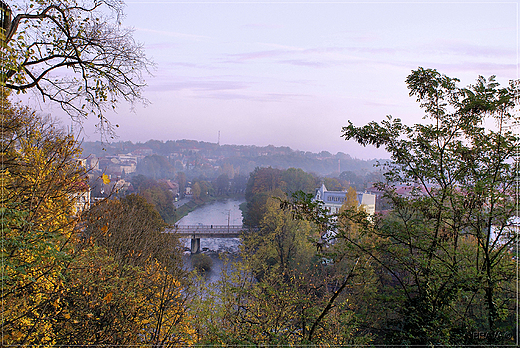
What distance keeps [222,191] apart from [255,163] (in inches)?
3297

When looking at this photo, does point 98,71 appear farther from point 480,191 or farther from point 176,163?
point 176,163

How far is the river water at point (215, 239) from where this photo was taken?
1086 inches

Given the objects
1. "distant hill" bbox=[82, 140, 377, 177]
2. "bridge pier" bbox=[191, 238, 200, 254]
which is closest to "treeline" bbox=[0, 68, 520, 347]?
"bridge pier" bbox=[191, 238, 200, 254]

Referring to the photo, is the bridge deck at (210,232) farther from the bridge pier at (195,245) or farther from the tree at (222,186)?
the tree at (222,186)

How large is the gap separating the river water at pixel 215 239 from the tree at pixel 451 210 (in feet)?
30.3

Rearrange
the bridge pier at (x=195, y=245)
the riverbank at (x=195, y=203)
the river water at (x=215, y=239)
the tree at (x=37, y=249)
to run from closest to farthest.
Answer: the tree at (x=37, y=249), the river water at (x=215, y=239), the bridge pier at (x=195, y=245), the riverbank at (x=195, y=203)

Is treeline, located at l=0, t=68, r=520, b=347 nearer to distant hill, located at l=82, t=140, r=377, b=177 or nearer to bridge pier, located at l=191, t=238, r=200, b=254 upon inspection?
bridge pier, located at l=191, t=238, r=200, b=254

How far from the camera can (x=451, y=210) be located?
5168mm

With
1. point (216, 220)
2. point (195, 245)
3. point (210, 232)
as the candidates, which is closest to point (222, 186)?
point (216, 220)

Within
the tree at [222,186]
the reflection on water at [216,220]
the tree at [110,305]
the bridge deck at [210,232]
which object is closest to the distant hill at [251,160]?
the tree at [222,186]

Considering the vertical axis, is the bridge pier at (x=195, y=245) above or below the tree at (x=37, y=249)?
below

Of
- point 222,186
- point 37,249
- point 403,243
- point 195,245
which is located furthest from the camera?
point 222,186

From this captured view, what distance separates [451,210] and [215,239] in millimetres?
37943

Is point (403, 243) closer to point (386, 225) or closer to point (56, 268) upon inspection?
point (386, 225)
